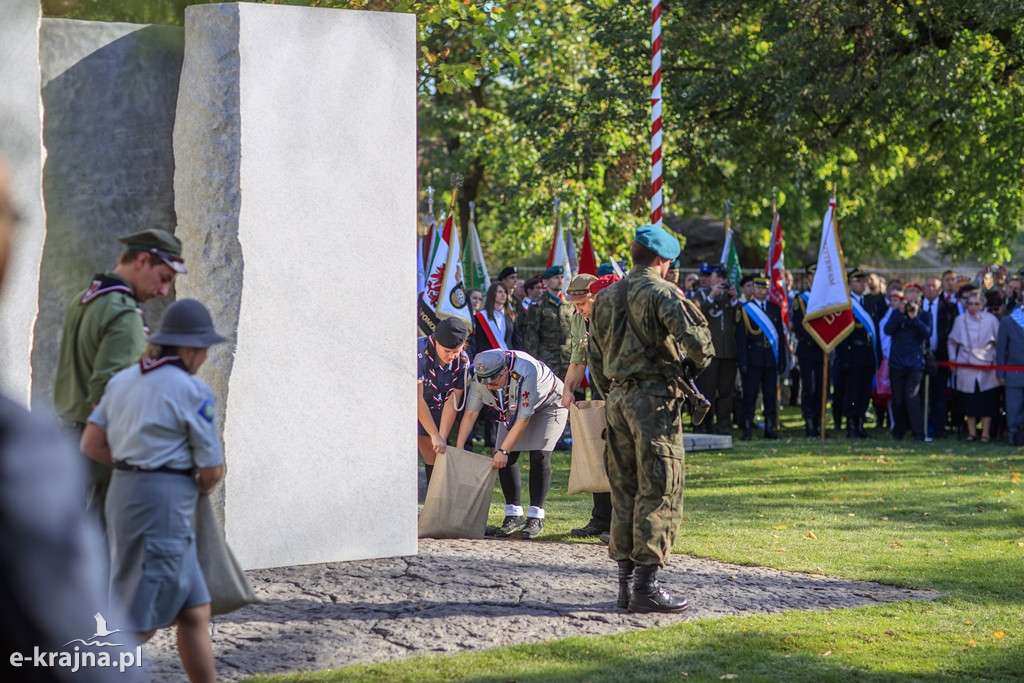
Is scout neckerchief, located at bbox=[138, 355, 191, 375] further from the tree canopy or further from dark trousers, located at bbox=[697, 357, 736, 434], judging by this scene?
dark trousers, located at bbox=[697, 357, 736, 434]

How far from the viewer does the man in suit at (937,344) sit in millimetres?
17359

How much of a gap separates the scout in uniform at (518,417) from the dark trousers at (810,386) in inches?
362

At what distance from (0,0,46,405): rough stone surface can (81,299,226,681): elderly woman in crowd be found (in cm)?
286

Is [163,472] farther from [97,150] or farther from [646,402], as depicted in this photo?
[97,150]

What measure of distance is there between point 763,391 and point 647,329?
11.1 meters

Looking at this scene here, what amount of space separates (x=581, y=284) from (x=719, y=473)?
5161mm

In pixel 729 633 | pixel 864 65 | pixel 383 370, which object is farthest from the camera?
pixel 864 65

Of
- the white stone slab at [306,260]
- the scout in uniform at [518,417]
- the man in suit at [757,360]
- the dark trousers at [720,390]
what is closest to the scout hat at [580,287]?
the scout in uniform at [518,417]

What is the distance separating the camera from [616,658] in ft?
19.0

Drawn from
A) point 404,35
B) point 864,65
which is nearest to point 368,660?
point 404,35

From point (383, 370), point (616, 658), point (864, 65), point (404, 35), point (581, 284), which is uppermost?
point (864, 65)

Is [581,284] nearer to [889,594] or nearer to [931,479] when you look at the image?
[889,594]

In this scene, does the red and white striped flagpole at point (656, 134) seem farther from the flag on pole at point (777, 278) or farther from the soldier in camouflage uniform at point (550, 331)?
the flag on pole at point (777, 278)

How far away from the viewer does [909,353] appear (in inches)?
663
